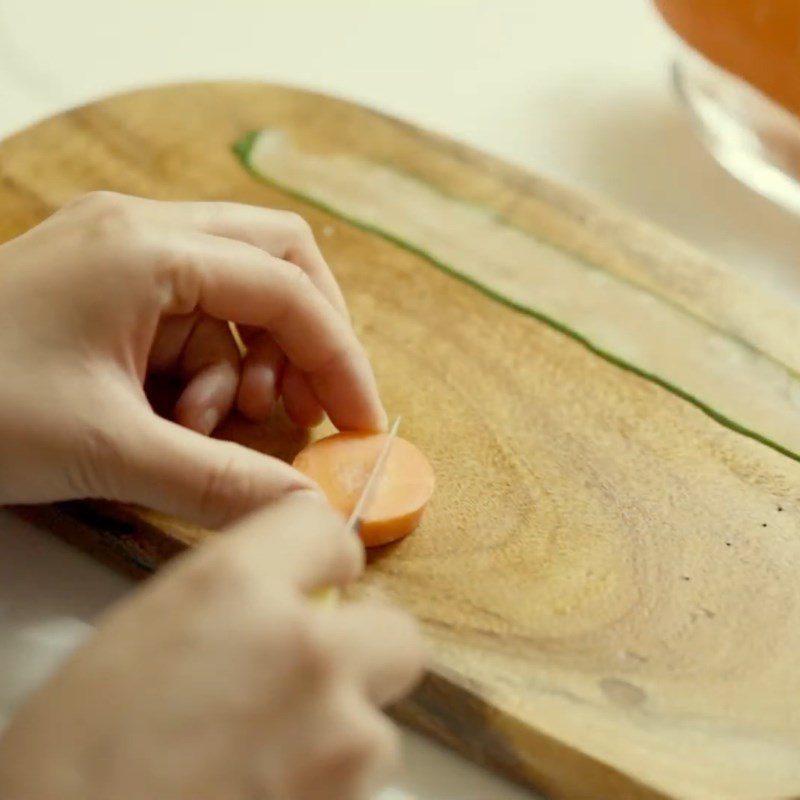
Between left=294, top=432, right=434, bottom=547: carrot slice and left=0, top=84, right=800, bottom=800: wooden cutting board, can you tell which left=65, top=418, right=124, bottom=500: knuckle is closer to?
left=0, top=84, right=800, bottom=800: wooden cutting board

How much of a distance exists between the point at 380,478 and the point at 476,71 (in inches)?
39.6

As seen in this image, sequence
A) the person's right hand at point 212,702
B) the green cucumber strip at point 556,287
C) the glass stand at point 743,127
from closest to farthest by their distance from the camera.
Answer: the person's right hand at point 212,702, the green cucumber strip at point 556,287, the glass stand at point 743,127

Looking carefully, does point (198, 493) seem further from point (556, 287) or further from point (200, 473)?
point (556, 287)

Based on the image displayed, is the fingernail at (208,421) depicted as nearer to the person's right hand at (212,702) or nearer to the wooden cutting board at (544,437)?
the wooden cutting board at (544,437)

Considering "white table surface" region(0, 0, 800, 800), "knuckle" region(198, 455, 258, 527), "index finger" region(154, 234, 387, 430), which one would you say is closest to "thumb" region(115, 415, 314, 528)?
"knuckle" region(198, 455, 258, 527)

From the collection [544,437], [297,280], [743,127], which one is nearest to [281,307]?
[297,280]

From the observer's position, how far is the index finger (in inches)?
37.5

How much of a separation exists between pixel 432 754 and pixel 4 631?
0.36 m

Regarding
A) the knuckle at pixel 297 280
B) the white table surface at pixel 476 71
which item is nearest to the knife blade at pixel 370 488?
the knuckle at pixel 297 280

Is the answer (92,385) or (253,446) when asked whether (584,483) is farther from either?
(92,385)

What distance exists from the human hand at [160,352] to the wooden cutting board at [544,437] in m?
0.07

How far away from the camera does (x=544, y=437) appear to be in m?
1.13

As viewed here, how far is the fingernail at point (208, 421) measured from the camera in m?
1.03

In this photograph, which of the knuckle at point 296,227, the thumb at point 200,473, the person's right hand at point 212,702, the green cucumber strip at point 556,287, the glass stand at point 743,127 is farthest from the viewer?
the glass stand at point 743,127
